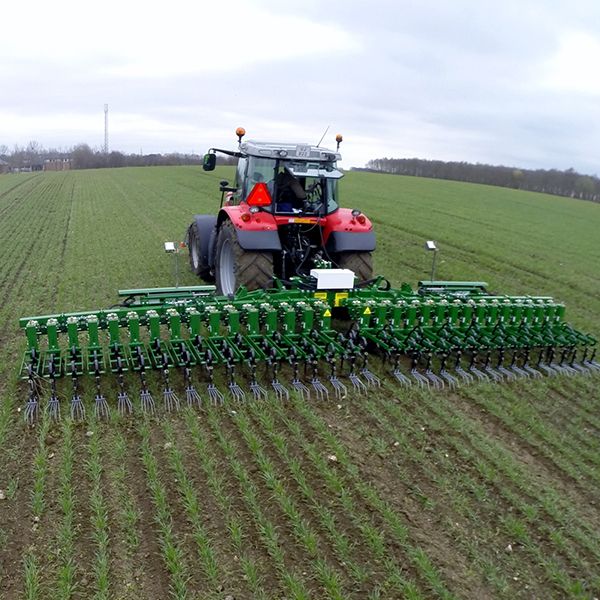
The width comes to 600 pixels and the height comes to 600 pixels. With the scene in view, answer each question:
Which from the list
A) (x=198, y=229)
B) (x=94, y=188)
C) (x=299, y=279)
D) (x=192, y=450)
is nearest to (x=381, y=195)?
(x=94, y=188)

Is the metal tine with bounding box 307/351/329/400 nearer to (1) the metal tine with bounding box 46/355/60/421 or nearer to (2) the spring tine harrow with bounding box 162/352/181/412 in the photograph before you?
(2) the spring tine harrow with bounding box 162/352/181/412

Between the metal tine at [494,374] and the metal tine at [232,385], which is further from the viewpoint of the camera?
the metal tine at [494,374]

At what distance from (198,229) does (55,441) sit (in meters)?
5.28

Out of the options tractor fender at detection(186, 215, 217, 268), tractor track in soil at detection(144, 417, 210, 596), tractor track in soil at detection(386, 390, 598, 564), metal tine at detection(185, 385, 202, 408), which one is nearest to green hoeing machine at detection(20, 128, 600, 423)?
metal tine at detection(185, 385, 202, 408)

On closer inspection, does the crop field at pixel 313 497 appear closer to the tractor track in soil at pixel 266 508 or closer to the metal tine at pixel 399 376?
the tractor track in soil at pixel 266 508

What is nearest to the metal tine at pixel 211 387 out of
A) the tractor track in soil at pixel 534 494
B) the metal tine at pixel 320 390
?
the metal tine at pixel 320 390

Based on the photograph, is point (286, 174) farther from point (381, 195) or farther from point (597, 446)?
point (381, 195)

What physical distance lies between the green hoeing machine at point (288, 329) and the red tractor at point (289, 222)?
17mm

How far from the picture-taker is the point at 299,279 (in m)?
6.73

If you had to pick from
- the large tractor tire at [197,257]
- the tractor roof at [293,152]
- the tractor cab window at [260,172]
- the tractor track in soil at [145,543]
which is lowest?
the tractor track in soil at [145,543]

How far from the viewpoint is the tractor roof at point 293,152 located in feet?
23.2

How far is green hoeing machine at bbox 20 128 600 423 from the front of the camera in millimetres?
5160

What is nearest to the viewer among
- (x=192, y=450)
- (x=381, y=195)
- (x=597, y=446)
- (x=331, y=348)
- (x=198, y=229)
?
(x=192, y=450)

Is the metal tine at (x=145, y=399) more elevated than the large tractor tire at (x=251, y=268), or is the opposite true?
the large tractor tire at (x=251, y=268)
